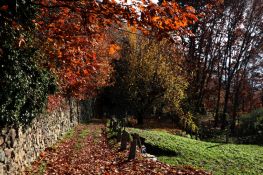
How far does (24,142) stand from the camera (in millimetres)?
11078

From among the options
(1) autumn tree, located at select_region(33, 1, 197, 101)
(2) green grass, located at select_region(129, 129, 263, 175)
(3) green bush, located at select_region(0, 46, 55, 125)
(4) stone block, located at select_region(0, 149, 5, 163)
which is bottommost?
(2) green grass, located at select_region(129, 129, 263, 175)

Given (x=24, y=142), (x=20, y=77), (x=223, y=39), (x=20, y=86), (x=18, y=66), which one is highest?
(x=223, y=39)

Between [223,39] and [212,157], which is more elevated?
[223,39]

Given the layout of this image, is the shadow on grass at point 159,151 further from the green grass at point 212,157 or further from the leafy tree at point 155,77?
the leafy tree at point 155,77

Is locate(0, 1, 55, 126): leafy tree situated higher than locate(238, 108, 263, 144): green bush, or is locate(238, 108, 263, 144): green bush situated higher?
locate(0, 1, 55, 126): leafy tree

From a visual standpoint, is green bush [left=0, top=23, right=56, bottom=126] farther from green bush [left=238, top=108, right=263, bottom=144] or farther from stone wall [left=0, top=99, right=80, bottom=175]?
green bush [left=238, top=108, right=263, bottom=144]

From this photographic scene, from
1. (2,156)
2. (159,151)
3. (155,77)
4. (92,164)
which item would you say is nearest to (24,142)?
(2,156)

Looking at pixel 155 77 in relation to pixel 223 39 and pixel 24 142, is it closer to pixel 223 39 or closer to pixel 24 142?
pixel 223 39

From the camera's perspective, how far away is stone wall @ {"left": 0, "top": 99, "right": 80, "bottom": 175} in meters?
8.98

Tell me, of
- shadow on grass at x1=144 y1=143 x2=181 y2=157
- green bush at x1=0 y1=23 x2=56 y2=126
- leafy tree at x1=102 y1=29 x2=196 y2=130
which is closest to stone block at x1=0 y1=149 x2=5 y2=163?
green bush at x1=0 y1=23 x2=56 y2=126

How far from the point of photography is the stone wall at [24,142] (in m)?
8.98

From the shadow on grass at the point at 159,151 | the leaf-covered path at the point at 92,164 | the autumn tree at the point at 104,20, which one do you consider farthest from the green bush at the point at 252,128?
the autumn tree at the point at 104,20

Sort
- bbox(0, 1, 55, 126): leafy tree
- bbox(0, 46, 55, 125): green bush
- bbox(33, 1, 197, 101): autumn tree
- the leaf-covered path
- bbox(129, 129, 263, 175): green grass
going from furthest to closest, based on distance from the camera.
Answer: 1. bbox(129, 129, 263, 175): green grass
2. the leaf-covered path
3. bbox(0, 46, 55, 125): green bush
4. bbox(0, 1, 55, 126): leafy tree
5. bbox(33, 1, 197, 101): autumn tree

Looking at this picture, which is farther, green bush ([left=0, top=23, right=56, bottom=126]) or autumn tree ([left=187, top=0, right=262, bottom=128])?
autumn tree ([left=187, top=0, right=262, bottom=128])
